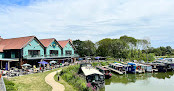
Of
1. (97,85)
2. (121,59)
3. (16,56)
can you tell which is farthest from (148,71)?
(16,56)

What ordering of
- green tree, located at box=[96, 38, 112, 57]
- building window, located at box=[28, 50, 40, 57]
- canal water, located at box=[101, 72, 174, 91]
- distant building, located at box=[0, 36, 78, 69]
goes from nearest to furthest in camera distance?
canal water, located at box=[101, 72, 174, 91] < distant building, located at box=[0, 36, 78, 69] < building window, located at box=[28, 50, 40, 57] < green tree, located at box=[96, 38, 112, 57]

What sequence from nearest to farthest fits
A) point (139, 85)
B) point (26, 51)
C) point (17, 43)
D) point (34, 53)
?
point (139, 85) → point (26, 51) → point (17, 43) → point (34, 53)

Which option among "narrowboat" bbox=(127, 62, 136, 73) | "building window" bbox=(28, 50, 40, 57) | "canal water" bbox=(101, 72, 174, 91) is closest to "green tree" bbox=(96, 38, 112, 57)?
"narrowboat" bbox=(127, 62, 136, 73)

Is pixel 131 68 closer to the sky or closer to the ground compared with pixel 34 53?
closer to the ground

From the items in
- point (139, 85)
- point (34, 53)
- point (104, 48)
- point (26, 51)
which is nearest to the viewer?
point (139, 85)

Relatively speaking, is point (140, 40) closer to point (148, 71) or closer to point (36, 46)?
point (148, 71)

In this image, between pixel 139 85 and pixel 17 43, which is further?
pixel 17 43

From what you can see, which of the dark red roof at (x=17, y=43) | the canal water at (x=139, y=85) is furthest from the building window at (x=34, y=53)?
the canal water at (x=139, y=85)

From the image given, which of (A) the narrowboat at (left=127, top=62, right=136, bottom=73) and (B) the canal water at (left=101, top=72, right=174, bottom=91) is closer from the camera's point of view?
(B) the canal water at (left=101, top=72, right=174, bottom=91)

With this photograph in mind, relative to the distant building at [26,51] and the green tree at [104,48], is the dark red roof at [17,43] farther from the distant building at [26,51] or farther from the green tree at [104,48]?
the green tree at [104,48]

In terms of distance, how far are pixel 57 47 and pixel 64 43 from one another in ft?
16.3

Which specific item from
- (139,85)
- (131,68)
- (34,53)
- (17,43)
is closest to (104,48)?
(131,68)

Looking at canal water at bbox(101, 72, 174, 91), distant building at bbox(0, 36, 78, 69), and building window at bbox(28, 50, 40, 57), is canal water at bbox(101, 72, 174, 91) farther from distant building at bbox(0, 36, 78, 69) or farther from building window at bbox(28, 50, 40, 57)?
building window at bbox(28, 50, 40, 57)

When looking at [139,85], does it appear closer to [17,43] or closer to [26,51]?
[26,51]
